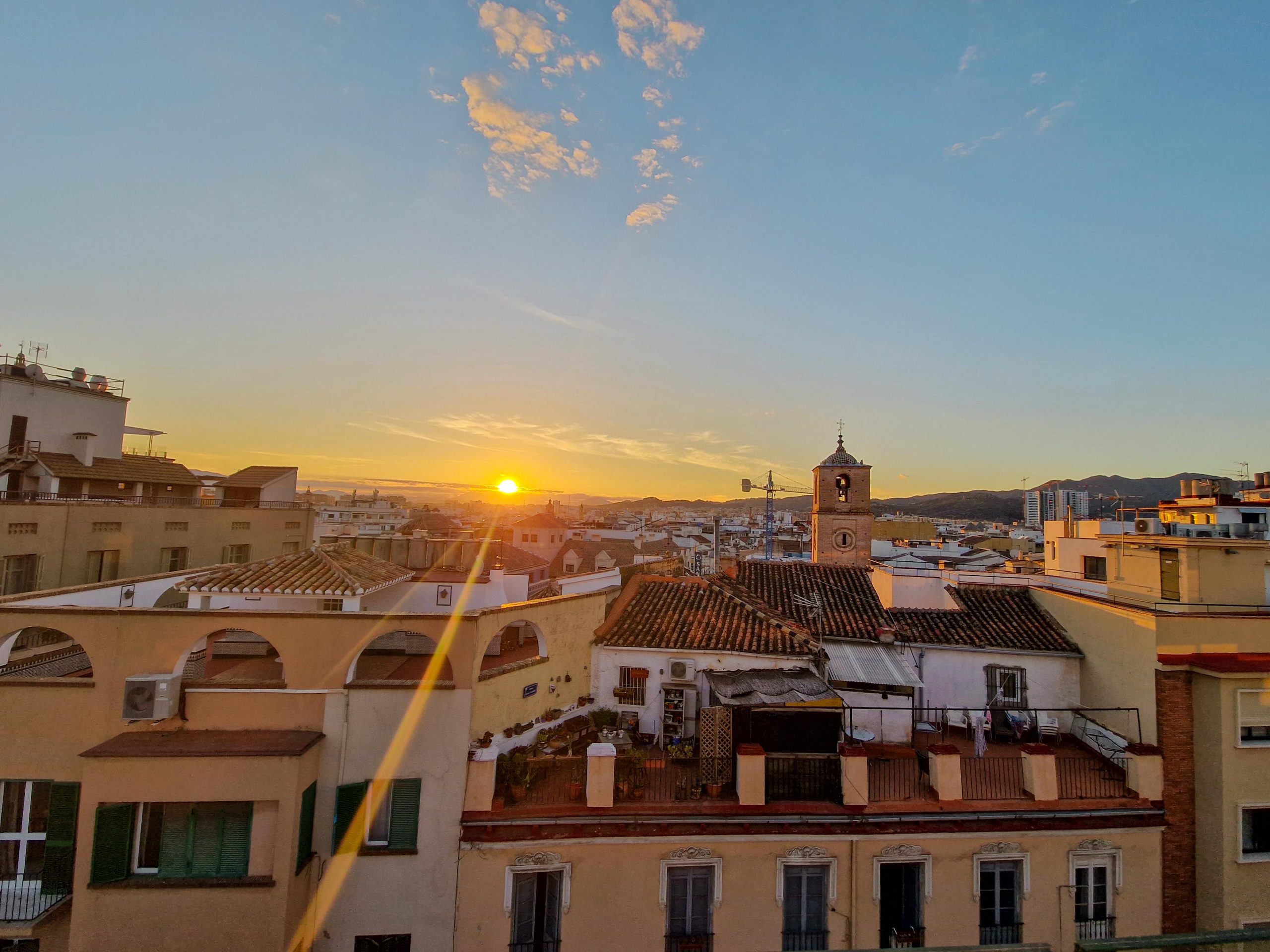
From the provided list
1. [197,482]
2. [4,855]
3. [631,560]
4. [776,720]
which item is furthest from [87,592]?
[631,560]

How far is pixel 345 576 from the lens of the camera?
11555 mm

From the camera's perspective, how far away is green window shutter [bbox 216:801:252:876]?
887 cm

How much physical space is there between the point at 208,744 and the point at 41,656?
32.7 feet

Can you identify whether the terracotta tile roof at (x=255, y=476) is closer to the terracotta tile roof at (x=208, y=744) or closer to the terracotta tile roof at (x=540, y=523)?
the terracotta tile roof at (x=208, y=744)

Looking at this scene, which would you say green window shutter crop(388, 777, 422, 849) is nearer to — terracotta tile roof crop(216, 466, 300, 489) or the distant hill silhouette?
terracotta tile roof crop(216, 466, 300, 489)

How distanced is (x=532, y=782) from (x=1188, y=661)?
1289cm

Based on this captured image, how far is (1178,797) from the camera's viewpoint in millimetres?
10742

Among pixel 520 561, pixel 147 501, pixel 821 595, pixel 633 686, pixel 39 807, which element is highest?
pixel 147 501

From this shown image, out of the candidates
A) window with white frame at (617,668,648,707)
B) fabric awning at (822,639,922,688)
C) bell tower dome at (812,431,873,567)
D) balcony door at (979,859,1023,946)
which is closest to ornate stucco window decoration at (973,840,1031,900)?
balcony door at (979,859,1023,946)

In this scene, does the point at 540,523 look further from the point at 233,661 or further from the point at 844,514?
the point at 233,661

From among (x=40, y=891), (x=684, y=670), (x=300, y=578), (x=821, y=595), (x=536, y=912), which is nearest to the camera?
(x=40, y=891)

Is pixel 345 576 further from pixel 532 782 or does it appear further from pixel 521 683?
pixel 532 782

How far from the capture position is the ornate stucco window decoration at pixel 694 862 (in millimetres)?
9672

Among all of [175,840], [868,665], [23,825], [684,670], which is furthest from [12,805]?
[868,665]
